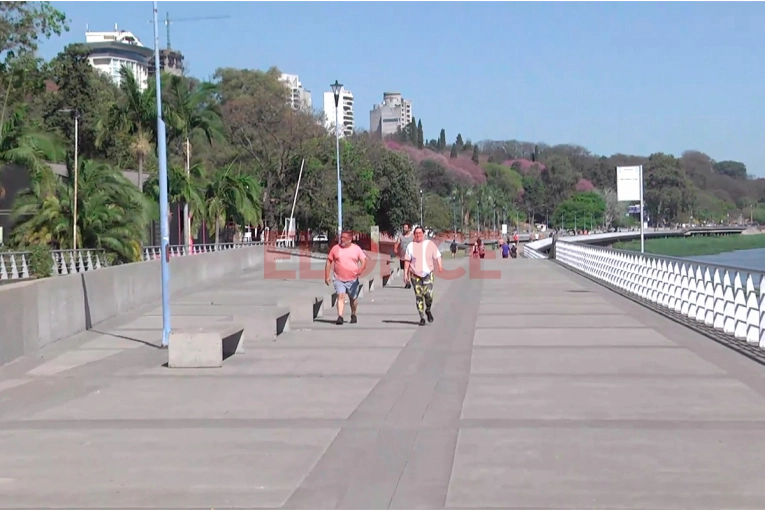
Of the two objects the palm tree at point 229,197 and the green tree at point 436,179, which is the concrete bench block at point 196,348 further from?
the green tree at point 436,179

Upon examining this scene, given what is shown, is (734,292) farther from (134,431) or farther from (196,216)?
(196,216)

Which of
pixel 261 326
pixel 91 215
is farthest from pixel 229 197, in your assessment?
pixel 261 326

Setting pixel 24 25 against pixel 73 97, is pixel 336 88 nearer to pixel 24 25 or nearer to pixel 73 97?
pixel 24 25

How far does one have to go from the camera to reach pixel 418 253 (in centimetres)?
1698

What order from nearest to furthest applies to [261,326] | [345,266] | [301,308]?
1. [261,326]
2. [345,266]
3. [301,308]

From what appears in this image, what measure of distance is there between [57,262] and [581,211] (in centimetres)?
13015

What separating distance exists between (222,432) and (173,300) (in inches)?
704

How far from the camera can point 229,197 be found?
53.9m

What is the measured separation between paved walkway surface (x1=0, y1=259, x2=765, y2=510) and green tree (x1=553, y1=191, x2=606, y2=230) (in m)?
141

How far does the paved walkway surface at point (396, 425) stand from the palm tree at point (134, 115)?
29246 mm

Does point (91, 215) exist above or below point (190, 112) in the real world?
below

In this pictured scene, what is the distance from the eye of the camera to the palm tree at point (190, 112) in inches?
1748

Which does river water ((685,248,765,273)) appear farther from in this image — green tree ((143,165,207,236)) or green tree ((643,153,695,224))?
green tree ((643,153,695,224))

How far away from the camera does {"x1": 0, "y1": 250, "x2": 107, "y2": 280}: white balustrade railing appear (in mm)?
30328
